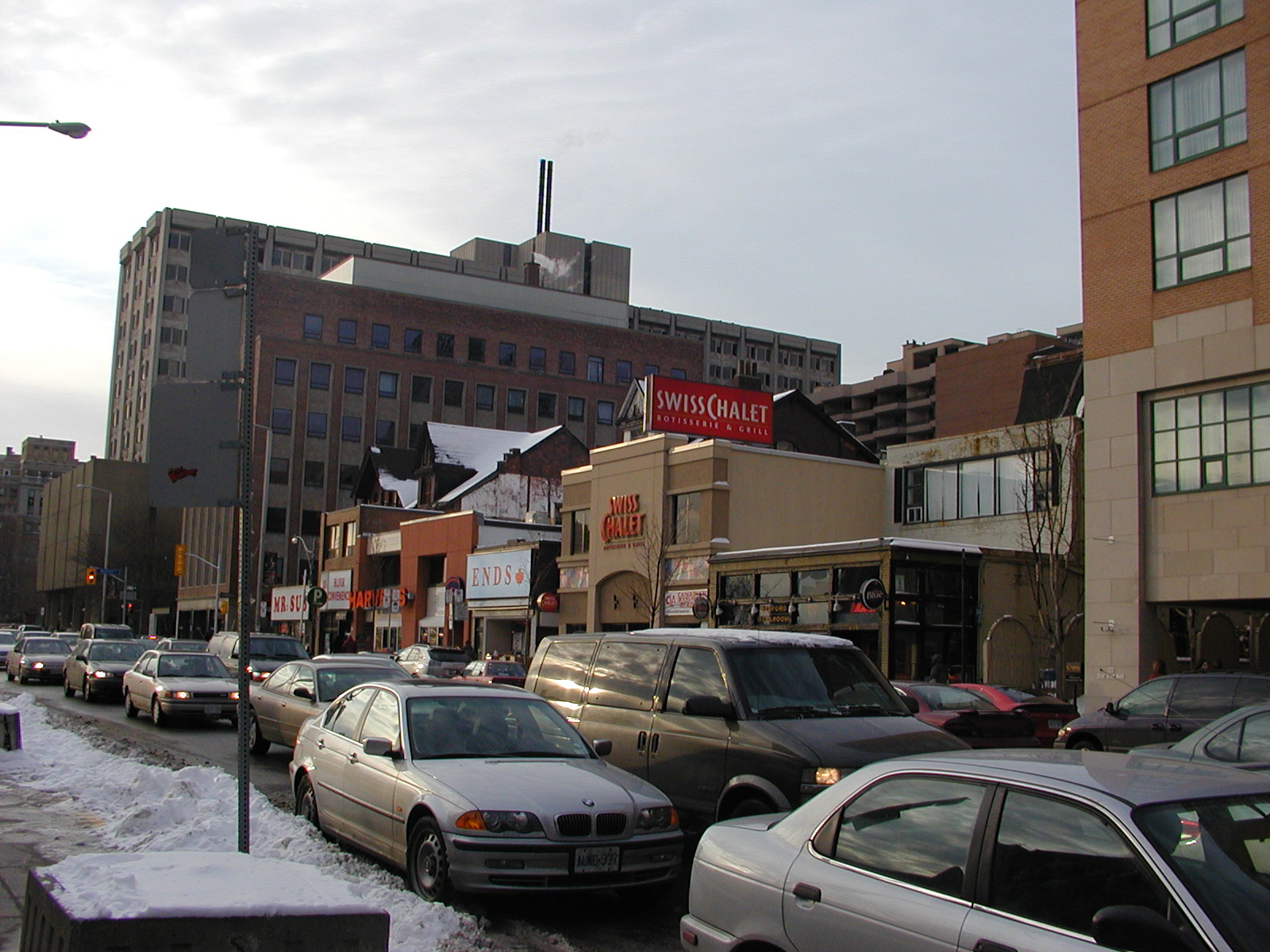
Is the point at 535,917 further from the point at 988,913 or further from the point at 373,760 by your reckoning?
the point at 988,913

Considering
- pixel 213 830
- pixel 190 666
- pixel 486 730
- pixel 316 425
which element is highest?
pixel 316 425

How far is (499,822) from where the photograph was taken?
25.7ft

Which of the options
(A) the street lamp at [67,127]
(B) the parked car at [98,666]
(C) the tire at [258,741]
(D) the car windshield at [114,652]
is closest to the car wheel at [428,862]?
(C) the tire at [258,741]

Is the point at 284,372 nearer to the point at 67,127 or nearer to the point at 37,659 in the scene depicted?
the point at 37,659

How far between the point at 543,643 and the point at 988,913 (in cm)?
895

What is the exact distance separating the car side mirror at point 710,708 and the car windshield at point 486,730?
89 centimetres

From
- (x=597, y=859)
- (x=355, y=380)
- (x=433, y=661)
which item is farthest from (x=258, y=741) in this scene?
(x=355, y=380)

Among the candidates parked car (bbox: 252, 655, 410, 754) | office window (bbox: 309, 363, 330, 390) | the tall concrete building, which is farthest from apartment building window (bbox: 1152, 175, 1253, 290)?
Answer: office window (bbox: 309, 363, 330, 390)

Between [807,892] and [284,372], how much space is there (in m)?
86.9

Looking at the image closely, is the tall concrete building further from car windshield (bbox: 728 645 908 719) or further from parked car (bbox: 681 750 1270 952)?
parked car (bbox: 681 750 1270 952)

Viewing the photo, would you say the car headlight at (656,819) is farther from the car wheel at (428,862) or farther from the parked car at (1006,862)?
the parked car at (1006,862)

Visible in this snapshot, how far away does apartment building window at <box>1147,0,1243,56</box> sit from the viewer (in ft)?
81.9

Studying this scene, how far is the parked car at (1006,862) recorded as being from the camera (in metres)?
3.77

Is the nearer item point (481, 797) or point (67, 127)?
point (481, 797)
